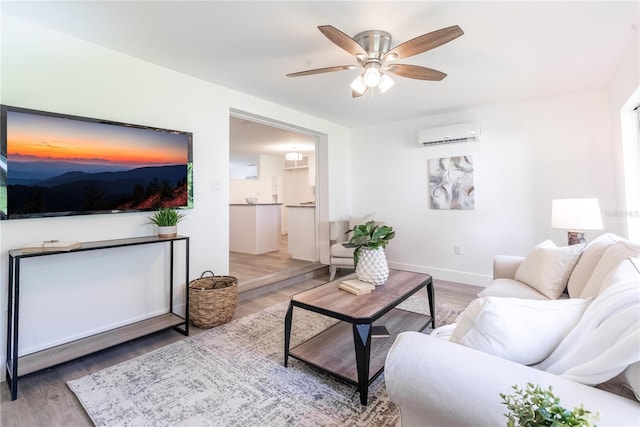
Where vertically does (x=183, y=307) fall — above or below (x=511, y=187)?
below

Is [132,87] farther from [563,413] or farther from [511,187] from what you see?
[511,187]

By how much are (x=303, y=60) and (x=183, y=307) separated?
2543mm

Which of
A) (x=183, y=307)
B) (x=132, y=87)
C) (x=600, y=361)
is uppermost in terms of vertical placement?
(x=132, y=87)

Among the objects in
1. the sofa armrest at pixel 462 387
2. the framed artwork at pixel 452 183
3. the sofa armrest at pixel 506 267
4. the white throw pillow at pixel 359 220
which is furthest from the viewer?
the white throw pillow at pixel 359 220

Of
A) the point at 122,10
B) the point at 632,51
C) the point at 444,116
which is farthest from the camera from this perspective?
the point at 444,116

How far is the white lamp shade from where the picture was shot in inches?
94.2

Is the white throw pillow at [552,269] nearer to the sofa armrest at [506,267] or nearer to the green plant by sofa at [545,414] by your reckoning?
the sofa armrest at [506,267]

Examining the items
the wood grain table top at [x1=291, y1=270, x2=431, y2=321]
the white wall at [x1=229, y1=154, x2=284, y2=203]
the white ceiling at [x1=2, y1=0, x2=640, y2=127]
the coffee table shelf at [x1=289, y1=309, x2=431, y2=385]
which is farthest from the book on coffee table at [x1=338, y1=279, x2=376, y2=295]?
the white wall at [x1=229, y1=154, x2=284, y2=203]

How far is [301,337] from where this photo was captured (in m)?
2.38

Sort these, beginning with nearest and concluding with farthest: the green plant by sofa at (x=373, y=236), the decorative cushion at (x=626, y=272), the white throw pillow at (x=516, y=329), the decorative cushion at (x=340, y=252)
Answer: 1. the white throw pillow at (x=516, y=329)
2. the decorative cushion at (x=626, y=272)
3. the green plant by sofa at (x=373, y=236)
4. the decorative cushion at (x=340, y=252)

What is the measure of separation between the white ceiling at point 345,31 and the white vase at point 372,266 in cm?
162

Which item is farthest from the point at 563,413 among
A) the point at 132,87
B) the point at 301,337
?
the point at 132,87

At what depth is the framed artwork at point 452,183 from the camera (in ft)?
12.5

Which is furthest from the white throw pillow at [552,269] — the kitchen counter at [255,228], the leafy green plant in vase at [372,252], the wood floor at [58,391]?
the kitchen counter at [255,228]
